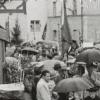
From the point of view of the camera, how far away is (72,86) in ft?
39.3

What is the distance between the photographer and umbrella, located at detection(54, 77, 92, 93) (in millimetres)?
11938

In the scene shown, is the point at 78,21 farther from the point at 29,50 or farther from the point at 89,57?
the point at 89,57

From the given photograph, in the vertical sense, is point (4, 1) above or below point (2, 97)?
above

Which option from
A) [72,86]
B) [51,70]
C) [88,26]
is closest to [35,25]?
[88,26]

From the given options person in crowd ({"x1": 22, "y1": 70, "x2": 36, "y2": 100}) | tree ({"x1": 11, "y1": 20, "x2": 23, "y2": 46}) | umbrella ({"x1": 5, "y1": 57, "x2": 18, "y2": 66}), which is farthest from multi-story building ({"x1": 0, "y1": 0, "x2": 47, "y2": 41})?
person in crowd ({"x1": 22, "y1": 70, "x2": 36, "y2": 100})

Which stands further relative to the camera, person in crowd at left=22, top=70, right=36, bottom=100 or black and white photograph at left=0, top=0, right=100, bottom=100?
person in crowd at left=22, top=70, right=36, bottom=100

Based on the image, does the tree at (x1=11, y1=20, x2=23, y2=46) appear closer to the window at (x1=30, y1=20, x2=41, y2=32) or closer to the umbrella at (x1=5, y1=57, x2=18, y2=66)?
the window at (x1=30, y1=20, x2=41, y2=32)

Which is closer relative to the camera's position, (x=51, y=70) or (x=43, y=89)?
(x=43, y=89)

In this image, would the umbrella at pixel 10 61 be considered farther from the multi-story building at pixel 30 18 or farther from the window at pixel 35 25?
the window at pixel 35 25

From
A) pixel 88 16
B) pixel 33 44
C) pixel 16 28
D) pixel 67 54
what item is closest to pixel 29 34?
pixel 16 28

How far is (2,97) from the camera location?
1392 cm

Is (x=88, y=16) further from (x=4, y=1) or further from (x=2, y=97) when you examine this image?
(x=2, y=97)

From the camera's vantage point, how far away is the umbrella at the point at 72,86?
39.2 ft

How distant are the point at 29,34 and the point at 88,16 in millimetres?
9624
